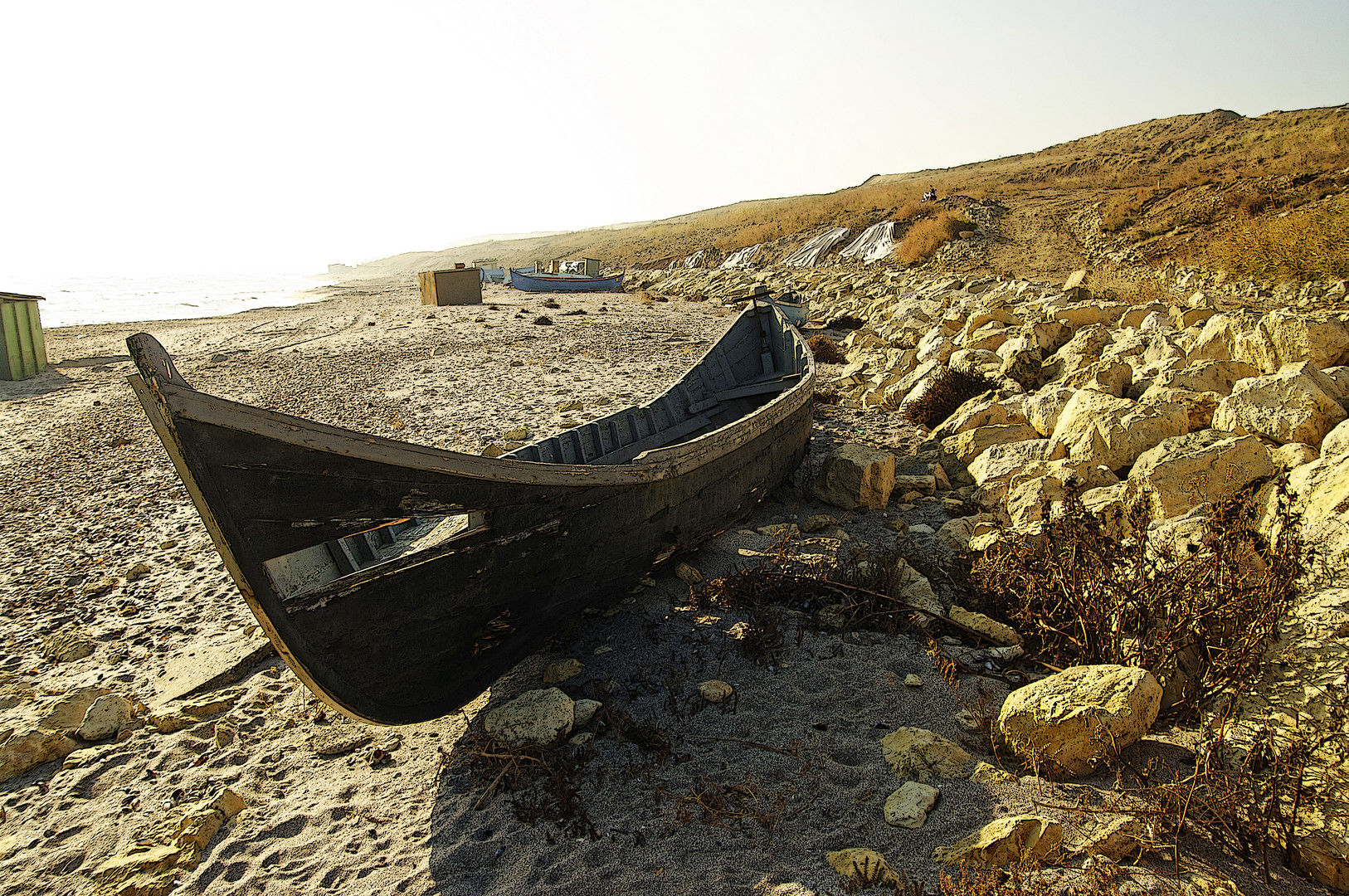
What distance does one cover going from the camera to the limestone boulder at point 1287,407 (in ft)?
17.5

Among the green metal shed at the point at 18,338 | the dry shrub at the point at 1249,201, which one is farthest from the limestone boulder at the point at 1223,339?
the green metal shed at the point at 18,338

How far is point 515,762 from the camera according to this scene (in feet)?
12.4

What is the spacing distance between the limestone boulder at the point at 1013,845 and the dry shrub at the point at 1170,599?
54.7 inches

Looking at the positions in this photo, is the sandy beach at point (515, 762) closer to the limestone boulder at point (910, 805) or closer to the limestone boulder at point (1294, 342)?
the limestone boulder at point (910, 805)

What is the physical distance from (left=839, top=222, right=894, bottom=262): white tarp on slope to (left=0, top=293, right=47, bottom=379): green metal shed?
92.9 feet

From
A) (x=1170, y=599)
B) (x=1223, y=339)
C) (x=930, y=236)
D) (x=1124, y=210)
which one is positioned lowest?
(x=1170, y=599)

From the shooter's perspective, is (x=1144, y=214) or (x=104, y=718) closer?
(x=104, y=718)

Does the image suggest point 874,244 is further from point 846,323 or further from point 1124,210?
point 846,323

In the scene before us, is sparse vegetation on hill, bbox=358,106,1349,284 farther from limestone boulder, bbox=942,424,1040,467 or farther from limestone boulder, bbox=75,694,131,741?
limestone boulder, bbox=75,694,131,741

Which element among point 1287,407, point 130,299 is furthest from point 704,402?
point 130,299

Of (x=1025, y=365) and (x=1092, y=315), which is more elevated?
(x=1092, y=315)

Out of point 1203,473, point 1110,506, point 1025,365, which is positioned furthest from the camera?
point 1025,365

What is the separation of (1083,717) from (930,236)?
25.6 metres

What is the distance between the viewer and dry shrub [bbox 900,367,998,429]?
10008 millimetres
